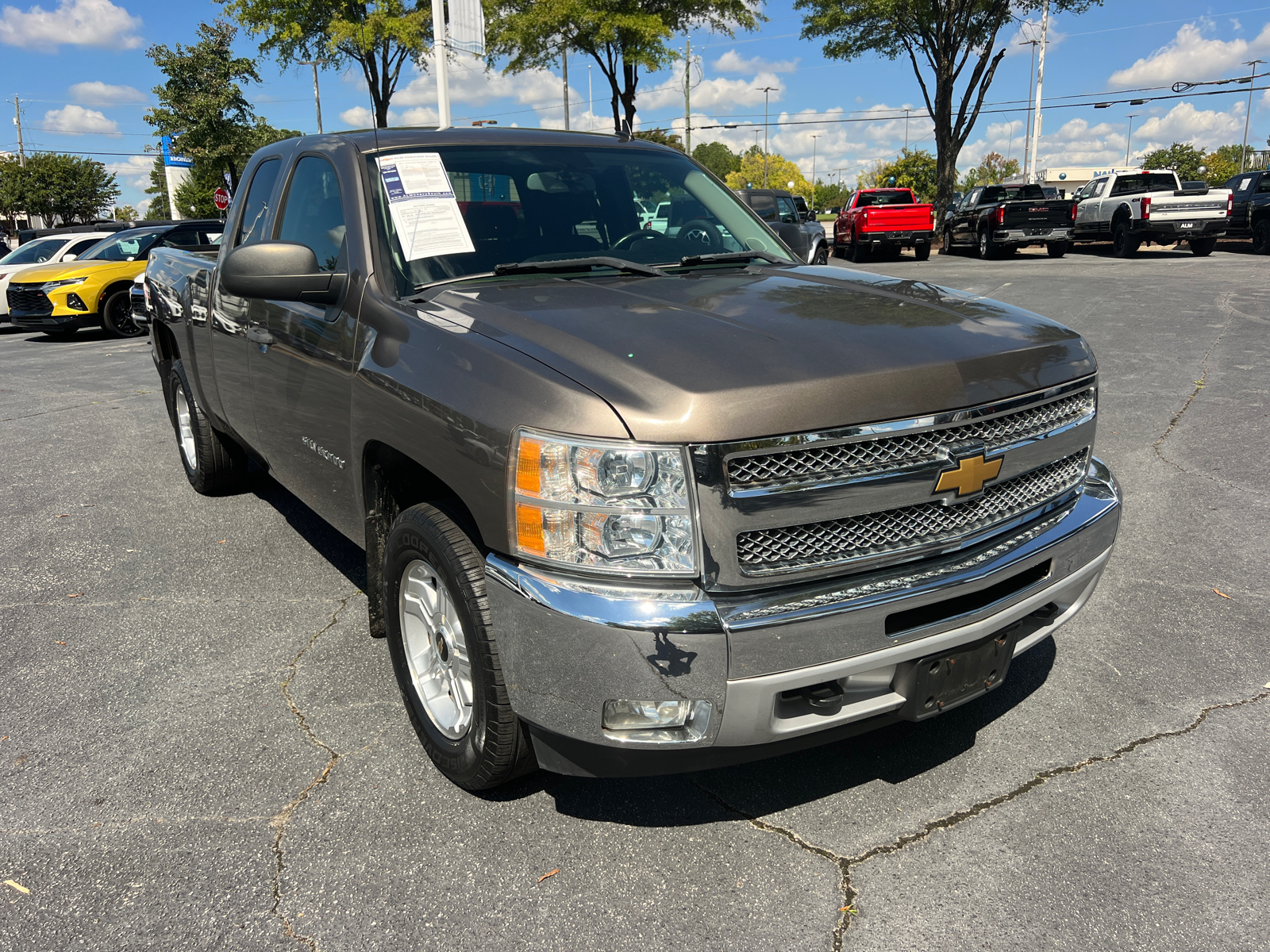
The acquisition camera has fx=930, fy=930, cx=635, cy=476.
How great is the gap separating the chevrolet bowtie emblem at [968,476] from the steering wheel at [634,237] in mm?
1628

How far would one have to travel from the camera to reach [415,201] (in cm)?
315

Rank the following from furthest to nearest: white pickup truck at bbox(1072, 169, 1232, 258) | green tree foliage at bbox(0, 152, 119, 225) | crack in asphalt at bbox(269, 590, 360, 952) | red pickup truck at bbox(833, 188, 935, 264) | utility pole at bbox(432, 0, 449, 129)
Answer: green tree foliage at bbox(0, 152, 119, 225), red pickup truck at bbox(833, 188, 935, 264), white pickup truck at bbox(1072, 169, 1232, 258), utility pole at bbox(432, 0, 449, 129), crack in asphalt at bbox(269, 590, 360, 952)

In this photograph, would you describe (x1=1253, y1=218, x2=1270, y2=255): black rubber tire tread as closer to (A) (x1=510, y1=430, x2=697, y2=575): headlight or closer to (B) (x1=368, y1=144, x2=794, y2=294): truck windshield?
(B) (x1=368, y1=144, x2=794, y2=294): truck windshield

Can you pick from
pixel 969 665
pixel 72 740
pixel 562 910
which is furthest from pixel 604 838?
pixel 72 740

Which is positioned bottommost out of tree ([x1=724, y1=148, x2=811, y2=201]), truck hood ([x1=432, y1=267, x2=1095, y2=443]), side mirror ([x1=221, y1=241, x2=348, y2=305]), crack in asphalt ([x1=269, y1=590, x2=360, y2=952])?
crack in asphalt ([x1=269, y1=590, x2=360, y2=952])

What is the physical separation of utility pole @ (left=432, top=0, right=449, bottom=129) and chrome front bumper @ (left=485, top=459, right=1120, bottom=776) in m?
13.9

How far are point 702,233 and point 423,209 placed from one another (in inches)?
43.7

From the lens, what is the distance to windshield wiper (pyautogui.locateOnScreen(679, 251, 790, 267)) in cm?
342

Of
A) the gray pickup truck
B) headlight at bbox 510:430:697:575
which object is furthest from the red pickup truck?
headlight at bbox 510:430:697:575

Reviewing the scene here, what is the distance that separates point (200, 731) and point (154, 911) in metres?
0.88

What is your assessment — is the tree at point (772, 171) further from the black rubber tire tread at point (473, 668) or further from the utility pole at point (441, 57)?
the black rubber tire tread at point (473, 668)

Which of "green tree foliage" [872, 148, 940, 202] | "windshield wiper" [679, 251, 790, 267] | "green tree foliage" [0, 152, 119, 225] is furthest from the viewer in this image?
"green tree foliage" [872, 148, 940, 202]

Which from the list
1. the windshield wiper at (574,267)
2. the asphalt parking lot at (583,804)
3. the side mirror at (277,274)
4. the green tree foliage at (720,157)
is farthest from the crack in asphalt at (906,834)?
the green tree foliage at (720,157)

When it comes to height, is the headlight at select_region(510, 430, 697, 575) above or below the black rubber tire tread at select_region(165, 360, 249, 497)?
above
